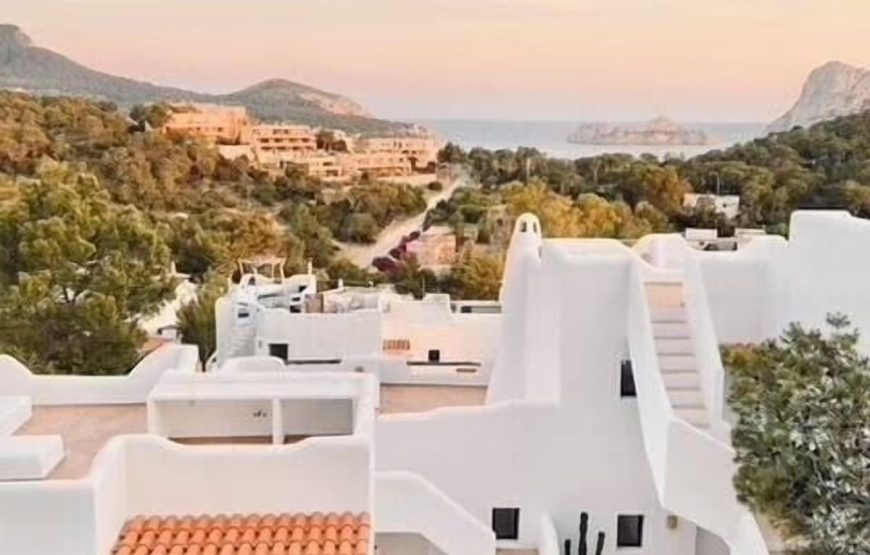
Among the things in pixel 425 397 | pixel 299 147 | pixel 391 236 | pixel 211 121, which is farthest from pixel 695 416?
pixel 211 121

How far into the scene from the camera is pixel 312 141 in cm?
3922

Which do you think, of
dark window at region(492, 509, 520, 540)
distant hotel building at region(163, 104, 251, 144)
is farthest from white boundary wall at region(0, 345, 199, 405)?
distant hotel building at region(163, 104, 251, 144)

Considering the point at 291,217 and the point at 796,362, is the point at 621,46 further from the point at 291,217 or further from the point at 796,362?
the point at 796,362

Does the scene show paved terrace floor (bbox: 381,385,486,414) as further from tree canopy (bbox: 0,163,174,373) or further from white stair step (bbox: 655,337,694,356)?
tree canopy (bbox: 0,163,174,373)

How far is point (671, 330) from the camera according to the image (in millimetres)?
10602

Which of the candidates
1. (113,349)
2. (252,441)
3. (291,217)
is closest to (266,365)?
(252,441)

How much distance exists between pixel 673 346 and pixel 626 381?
32.0 inches

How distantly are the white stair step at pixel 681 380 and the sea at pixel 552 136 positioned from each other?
1086 inches

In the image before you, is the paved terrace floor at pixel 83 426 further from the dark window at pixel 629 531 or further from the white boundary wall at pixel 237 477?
the dark window at pixel 629 531

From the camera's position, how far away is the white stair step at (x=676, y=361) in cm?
1023

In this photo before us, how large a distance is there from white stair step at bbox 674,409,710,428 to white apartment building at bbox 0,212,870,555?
2 cm

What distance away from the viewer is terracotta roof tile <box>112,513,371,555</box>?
22.0 ft

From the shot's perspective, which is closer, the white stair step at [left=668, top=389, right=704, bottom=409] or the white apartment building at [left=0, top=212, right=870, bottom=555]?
the white apartment building at [left=0, top=212, right=870, bottom=555]

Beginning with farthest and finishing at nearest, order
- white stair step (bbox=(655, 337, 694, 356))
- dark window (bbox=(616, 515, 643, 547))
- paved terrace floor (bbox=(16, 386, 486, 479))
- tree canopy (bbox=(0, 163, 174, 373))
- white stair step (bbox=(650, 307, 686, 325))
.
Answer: tree canopy (bbox=(0, 163, 174, 373))
dark window (bbox=(616, 515, 643, 547))
white stair step (bbox=(650, 307, 686, 325))
white stair step (bbox=(655, 337, 694, 356))
paved terrace floor (bbox=(16, 386, 486, 479))
